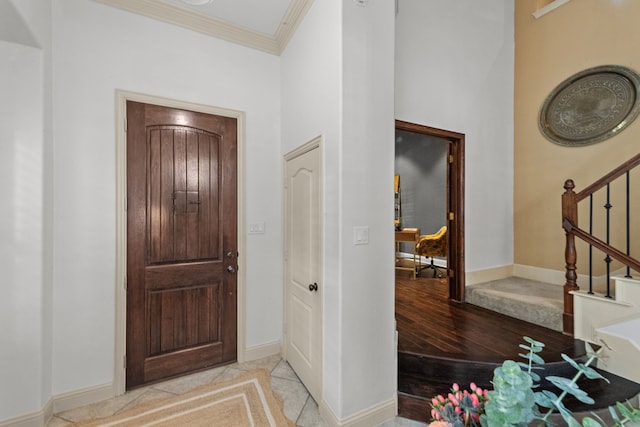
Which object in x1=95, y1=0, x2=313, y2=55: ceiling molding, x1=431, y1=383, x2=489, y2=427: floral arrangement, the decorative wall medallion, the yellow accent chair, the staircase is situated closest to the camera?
x1=431, y1=383, x2=489, y2=427: floral arrangement

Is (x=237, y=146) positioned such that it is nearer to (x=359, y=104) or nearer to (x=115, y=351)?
(x=359, y=104)

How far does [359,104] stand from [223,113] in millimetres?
1391

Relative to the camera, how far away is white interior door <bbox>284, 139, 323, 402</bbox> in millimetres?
2049

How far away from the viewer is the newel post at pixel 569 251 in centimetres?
240

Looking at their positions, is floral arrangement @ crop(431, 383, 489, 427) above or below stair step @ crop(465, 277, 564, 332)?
above

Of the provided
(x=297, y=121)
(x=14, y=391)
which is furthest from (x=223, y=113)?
(x=14, y=391)

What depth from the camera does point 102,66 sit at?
212 cm

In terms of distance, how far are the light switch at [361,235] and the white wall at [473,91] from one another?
168 centimetres

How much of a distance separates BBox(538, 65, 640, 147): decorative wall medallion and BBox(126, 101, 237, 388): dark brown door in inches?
153

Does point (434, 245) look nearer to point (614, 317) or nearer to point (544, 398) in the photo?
point (614, 317)

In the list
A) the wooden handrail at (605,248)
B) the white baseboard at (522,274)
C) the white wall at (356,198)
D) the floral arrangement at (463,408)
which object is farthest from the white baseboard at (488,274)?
the floral arrangement at (463,408)

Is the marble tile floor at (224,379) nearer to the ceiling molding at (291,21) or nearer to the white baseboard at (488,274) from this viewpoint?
the white baseboard at (488,274)

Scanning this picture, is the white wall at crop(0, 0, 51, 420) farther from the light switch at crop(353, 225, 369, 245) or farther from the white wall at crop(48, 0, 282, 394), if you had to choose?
the light switch at crop(353, 225, 369, 245)

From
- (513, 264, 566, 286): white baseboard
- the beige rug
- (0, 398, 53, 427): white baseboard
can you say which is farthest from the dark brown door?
(513, 264, 566, 286): white baseboard
